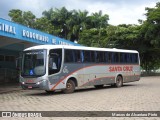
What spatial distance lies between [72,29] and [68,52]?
122ft

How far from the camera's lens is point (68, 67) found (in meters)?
20.7

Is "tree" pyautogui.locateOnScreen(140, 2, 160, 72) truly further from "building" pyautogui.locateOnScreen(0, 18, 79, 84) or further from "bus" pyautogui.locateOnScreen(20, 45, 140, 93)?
"bus" pyautogui.locateOnScreen(20, 45, 140, 93)

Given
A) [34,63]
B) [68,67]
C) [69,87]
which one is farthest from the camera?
[69,87]

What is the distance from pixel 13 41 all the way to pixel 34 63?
24.3 ft

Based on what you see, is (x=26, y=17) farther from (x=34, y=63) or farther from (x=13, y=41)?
(x=34, y=63)

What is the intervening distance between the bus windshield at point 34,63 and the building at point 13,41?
91cm

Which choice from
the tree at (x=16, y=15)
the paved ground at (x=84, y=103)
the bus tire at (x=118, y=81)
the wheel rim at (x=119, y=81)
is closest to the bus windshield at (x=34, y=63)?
the paved ground at (x=84, y=103)

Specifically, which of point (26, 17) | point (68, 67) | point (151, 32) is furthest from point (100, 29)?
point (68, 67)

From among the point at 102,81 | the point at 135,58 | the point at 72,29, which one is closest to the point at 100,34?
the point at 72,29

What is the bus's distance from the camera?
63.3 ft

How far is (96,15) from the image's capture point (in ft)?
194

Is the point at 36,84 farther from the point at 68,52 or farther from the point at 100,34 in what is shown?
the point at 100,34

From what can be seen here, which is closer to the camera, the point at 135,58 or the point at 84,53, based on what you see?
the point at 84,53

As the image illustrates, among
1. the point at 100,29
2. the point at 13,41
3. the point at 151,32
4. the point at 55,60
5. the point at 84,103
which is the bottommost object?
the point at 84,103
